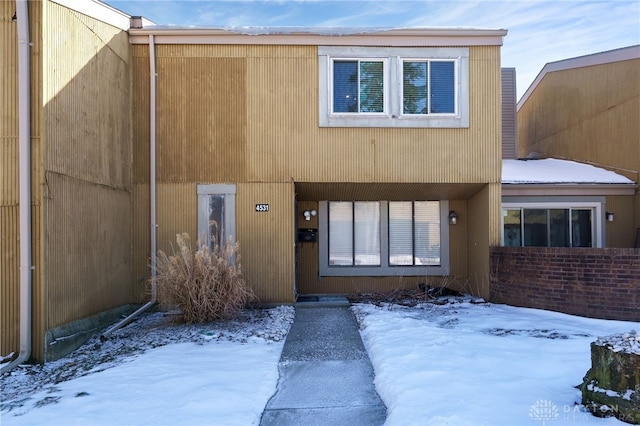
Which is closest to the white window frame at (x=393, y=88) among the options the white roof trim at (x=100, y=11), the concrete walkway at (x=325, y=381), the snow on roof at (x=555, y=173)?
the snow on roof at (x=555, y=173)

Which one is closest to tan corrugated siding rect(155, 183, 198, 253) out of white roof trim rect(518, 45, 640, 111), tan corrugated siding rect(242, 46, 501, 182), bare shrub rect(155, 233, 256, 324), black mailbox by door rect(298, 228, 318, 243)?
tan corrugated siding rect(242, 46, 501, 182)

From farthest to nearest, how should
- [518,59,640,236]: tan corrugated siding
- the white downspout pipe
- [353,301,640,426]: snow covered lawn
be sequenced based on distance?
[518,59,640,236]: tan corrugated siding < the white downspout pipe < [353,301,640,426]: snow covered lawn

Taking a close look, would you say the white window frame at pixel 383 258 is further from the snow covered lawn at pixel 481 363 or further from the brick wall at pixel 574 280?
the snow covered lawn at pixel 481 363

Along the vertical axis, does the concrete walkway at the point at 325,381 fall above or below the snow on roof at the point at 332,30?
below

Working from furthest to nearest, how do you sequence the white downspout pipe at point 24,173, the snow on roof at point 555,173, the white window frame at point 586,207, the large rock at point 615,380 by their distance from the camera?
the white window frame at point 586,207
the snow on roof at point 555,173
the white downspout pipe at point 24,173
the large rock at point 615,380

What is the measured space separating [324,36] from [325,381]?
6922 millimetres

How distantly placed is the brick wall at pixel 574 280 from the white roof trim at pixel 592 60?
21.6 ft

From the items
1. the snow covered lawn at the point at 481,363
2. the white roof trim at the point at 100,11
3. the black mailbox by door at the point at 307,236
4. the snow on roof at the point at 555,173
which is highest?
the white roof trim at the point at 100,11

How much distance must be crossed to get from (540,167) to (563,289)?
504 cm

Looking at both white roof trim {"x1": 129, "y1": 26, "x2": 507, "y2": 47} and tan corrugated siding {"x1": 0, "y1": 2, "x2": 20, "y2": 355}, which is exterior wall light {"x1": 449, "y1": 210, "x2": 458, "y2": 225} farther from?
tan corrugated siding {"x1": 0, "y1": 2, "x2": 20, "y2": 355}

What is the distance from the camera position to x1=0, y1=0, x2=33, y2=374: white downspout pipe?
592cm

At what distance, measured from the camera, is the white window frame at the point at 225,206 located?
9148mm

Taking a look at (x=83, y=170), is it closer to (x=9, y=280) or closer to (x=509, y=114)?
(x=9, y=280)

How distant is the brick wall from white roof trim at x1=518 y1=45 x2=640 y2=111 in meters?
6.57
